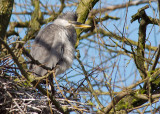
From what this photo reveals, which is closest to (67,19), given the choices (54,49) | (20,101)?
(54,49)

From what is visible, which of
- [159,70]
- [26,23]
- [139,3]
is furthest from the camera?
[139,3]

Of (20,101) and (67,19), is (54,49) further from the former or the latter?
(20,101)

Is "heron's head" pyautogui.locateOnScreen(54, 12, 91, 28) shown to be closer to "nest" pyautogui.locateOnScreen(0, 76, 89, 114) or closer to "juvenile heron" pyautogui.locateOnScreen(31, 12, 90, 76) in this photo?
"juvenile heron" pyautogui.locateOnScreen(31, 12, 90, 76)

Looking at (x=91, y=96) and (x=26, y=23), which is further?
(x=26, y=23)

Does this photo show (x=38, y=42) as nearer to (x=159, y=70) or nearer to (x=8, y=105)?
(x=8, y=105)

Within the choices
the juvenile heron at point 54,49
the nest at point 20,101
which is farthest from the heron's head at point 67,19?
the nest at point 20,101

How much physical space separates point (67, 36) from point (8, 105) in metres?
1.68

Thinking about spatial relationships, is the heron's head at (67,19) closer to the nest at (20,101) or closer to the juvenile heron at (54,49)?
the juvenile heron at (54,49)

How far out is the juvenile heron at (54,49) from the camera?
3.97 metres

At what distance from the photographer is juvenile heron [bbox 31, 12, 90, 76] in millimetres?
3972

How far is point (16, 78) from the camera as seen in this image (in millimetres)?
3355

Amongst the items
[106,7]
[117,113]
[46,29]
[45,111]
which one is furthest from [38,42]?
[106,7]

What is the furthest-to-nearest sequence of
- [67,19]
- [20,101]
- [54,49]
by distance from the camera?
[67,19], [54,49], [20,101]

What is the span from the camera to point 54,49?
4.03 metres
